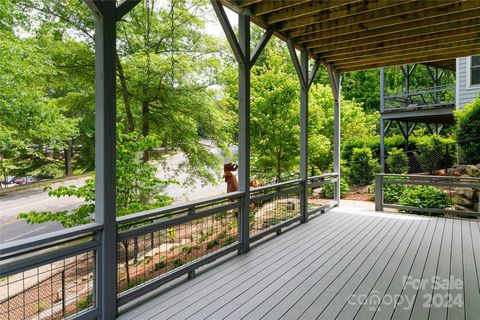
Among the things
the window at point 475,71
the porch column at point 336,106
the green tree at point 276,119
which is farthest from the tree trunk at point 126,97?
the window at point 475,71

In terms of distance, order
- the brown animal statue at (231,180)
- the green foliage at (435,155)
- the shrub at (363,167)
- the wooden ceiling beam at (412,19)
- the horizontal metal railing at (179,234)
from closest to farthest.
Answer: the horizontal metal railing at (179,234) < the wooden ceiling beam at (412,19) < the brown animal statue at (231,180) < the green foliage at (435,155) < the shrub at (363,167)

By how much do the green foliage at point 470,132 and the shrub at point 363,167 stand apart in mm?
3093

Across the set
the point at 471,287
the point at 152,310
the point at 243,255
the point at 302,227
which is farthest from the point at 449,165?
the point at 152,310

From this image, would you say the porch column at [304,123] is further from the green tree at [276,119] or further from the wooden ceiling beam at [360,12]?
the green tree at [276,119]

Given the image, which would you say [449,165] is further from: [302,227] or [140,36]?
[140,36]

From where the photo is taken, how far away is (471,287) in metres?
3.01

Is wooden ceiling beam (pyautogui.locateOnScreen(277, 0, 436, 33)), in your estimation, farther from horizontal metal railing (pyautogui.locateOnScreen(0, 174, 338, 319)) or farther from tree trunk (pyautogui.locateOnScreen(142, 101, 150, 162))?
tree trunk (pyautogui.locateOnScreen(142, 101, 150, 162))

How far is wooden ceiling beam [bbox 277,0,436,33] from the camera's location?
3832 mm

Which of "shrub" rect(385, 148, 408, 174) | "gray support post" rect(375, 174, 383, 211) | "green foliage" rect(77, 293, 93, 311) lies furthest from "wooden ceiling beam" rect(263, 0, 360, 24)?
"shrub" rect(385, 148, 408, 174)

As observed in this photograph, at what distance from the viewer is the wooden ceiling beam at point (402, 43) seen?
4706 mm

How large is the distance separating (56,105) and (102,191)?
6296 mm

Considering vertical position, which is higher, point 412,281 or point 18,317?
point 412,281

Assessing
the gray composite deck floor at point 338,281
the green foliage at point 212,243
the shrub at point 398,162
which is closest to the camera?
the gray composite deck floor at point 338,281

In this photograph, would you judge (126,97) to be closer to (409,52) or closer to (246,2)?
(246,2)
